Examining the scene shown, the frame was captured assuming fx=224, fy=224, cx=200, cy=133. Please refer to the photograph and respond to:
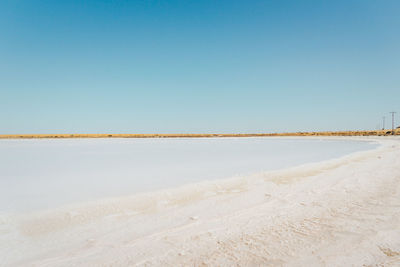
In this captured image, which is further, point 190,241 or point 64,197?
point 64,197

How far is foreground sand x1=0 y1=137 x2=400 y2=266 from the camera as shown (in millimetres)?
1881

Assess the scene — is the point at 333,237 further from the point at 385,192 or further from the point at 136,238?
the point at 385,192

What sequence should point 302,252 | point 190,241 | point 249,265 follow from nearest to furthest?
point 249,265, point 302,252, point 190,241

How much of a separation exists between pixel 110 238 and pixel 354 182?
15.1 feet

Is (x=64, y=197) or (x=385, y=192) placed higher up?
(x=385, y=192)

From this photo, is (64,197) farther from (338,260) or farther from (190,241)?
(338,260)

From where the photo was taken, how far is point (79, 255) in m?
1.97

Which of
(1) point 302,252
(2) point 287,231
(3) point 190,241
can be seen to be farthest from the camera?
(2) point 287,231

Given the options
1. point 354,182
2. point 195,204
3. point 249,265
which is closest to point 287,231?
point 249,265

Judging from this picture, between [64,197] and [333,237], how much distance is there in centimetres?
394

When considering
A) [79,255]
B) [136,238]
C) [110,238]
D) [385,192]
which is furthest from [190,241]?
[385,192]

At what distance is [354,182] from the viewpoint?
450 centimetres

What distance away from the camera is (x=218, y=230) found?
2406 millimetres

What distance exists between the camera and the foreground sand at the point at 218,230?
6.17 ft
